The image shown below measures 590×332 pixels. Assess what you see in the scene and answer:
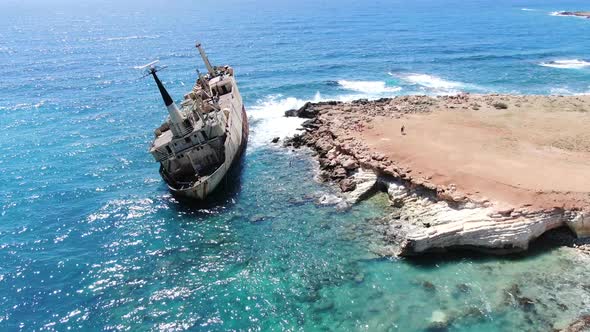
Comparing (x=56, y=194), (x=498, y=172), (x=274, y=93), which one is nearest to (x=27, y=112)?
(x=56, y=194)

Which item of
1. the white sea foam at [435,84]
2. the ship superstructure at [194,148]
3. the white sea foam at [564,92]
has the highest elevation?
the ship superstructure at [194,148]

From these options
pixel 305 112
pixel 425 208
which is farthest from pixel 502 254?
pixel 305 112

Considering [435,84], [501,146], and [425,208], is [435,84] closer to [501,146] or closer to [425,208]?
[501,146]

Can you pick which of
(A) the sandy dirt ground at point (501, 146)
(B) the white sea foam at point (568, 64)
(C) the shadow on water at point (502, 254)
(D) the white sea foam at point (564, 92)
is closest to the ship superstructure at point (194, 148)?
(A) the sandy dirt ground at point (501, 146)

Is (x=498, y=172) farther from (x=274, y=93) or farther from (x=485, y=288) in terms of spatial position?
(x=274, y=93)

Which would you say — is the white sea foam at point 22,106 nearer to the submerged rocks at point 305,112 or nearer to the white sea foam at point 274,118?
the white sea foam at point 274,118
